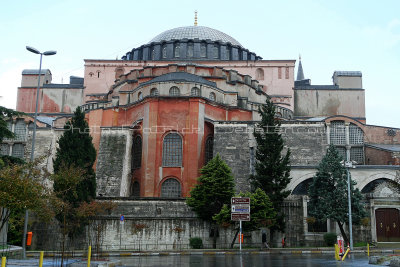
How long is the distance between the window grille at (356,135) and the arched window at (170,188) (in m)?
16.3

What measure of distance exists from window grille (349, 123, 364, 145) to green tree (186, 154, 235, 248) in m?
17.0

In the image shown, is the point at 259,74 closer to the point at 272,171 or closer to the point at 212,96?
the point at 212,96

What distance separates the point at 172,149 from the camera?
32656 mm

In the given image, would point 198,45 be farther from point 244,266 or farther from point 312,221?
point 244,266

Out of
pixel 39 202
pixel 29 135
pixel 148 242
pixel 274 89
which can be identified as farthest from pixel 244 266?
pixel 274 89

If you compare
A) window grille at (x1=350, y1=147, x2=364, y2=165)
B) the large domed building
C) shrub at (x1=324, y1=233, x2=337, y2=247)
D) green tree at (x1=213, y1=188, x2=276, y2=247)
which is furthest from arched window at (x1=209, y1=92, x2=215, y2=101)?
shrub at (x1=324, y1=233, x2=337, y2=247)

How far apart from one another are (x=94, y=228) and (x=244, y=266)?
548 inches

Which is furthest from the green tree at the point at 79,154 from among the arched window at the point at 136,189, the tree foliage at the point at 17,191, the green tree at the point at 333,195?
the green tree at the point at 333,195

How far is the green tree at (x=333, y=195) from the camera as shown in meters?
25.6

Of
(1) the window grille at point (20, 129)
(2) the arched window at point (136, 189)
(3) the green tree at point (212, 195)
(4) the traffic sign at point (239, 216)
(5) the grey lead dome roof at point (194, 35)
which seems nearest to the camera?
(4) the traffic sign at point (239, 216)

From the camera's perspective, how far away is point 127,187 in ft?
109

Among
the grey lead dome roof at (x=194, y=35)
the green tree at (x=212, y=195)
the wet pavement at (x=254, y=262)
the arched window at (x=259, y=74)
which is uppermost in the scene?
the grey lead dome roof at (x=194, y=35)

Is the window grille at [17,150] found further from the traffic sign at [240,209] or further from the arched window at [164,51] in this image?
the traffic sign at [240,209]

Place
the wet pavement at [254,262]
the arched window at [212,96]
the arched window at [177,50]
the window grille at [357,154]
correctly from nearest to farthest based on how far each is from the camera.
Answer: the wet pavement at [254,262], the arched window at [212,96], the window grille at [357,154], the arched window at [177,50]
